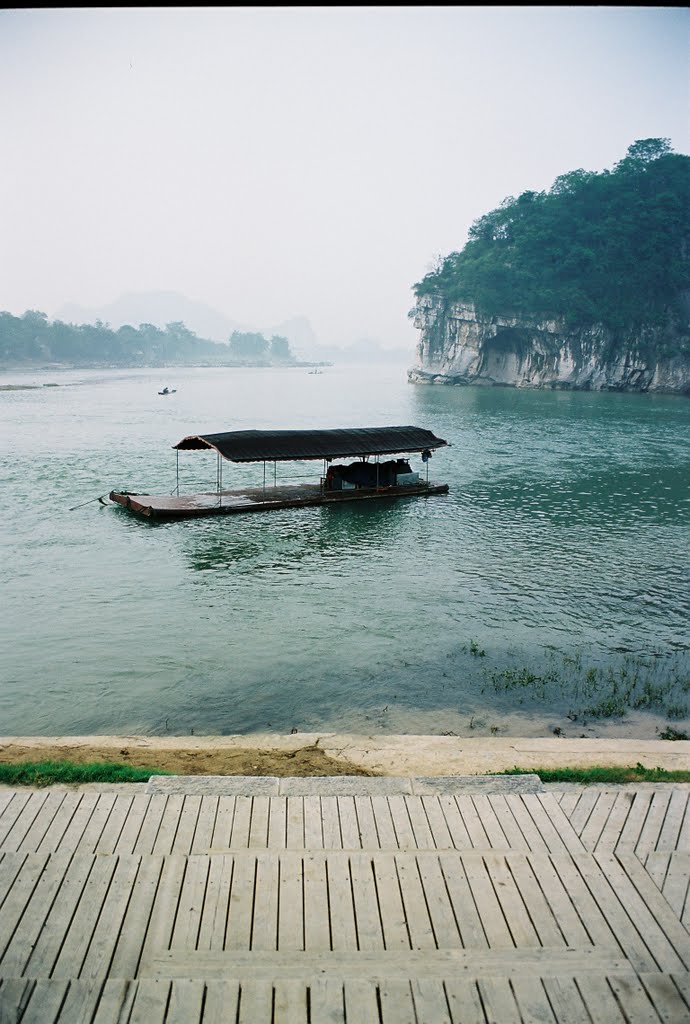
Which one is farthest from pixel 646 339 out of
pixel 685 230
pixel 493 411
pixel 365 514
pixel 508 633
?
pixel 508 633

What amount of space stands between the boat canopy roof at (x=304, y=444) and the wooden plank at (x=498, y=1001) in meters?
21.2

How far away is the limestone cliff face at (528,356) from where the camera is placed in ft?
292

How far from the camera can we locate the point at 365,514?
26.2m

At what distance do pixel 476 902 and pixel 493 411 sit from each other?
2488 inches

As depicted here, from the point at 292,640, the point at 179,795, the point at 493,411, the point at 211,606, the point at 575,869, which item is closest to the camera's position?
the point at 575,869

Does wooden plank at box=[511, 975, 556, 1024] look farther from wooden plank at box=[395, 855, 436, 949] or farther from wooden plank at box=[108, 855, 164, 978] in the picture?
wooden plank at box=[108, 855, 164, 978]

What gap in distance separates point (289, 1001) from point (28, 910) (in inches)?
67.5

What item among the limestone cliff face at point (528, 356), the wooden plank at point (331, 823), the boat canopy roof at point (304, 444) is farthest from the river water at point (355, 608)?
the limestone cliff face at point (528, 356)

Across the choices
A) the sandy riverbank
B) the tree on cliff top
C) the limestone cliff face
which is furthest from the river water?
the tree on cliff top

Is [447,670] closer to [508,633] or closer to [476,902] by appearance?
[508,633]

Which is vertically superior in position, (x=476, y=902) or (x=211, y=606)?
(x=476, y=902)

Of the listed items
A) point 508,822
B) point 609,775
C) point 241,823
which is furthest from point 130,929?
point 609,775

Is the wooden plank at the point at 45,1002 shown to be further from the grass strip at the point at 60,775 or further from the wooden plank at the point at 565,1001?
the grass strip at the point at 60,775

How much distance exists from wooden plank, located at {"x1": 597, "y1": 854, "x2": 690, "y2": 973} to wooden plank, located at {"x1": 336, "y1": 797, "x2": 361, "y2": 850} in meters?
1.67
